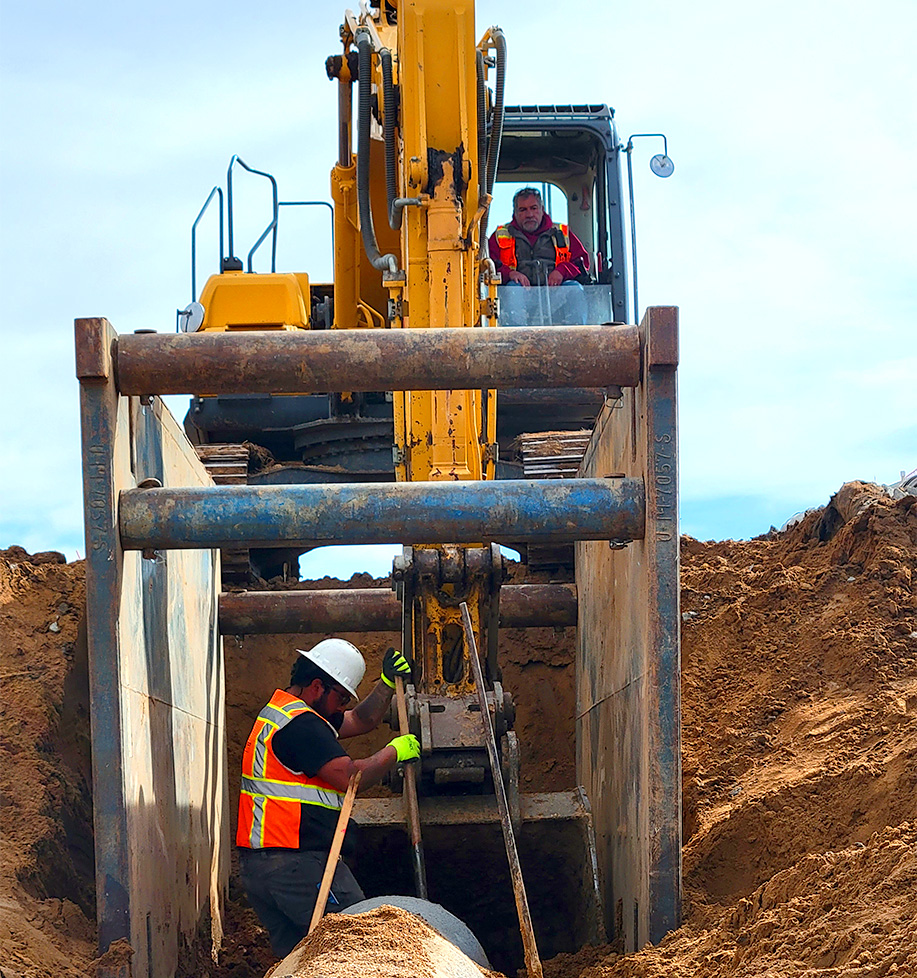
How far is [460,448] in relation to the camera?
19.2ft

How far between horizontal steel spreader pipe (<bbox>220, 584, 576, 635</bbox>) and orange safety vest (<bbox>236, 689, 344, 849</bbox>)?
1.61m

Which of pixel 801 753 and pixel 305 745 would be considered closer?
pixel 305 745

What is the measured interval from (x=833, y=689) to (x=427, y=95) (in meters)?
3.34

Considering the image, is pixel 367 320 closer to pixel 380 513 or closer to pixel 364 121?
pixel 364 121

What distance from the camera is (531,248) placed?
918 cm

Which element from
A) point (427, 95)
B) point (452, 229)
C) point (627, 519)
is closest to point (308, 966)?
point (627, 519)

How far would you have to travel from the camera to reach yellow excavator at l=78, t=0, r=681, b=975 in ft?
16.1

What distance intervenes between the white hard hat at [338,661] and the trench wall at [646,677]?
117 centimetres

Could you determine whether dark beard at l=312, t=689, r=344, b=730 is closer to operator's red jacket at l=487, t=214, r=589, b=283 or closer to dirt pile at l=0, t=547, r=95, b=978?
dirt pile at l=0, t=547, r=95, b=978

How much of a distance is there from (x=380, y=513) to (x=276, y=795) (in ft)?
4.52

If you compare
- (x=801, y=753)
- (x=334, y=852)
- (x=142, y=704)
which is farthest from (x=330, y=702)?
(x=801, y=753)

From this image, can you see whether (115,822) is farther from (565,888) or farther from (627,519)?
(565,888)

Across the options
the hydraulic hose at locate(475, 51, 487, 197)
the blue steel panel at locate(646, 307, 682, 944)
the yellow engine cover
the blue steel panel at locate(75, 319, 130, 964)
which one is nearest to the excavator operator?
the yellow engine cover

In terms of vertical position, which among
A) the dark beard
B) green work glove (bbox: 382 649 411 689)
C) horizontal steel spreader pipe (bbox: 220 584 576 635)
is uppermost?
horizontal steel spreader pipe (bbox: 220 584 576 635)
